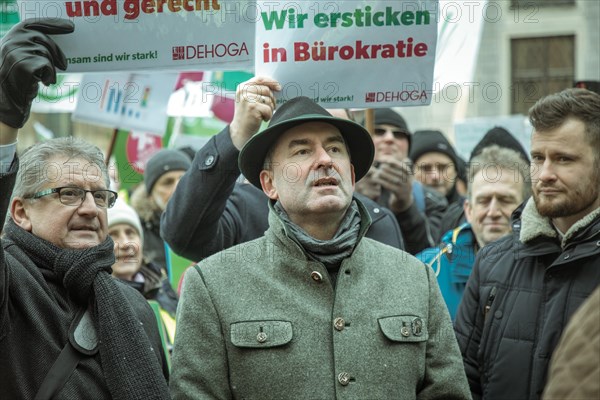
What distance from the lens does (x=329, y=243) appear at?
3486 millimetres

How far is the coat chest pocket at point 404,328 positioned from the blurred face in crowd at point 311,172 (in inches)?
16.9

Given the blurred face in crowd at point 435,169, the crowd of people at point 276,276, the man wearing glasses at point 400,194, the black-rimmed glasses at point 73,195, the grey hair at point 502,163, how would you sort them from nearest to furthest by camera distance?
the crowd of people at point 276,276
the black-rimmed glasses at point 73,195
the grey hair at point 502,163
the man wearing glasses at point 400,194
the blurred face in crowd at point 435,169

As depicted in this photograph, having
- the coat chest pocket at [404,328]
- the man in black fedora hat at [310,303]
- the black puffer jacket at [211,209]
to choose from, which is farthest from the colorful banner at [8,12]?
the coat chest pocket at [404,328]

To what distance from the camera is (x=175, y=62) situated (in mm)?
3908

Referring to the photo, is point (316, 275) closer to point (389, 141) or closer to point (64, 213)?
point (64, 213)

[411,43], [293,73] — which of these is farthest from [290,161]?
[411,43]

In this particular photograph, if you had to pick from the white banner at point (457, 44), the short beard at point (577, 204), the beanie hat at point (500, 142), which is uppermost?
the white banner at point (457, 44)

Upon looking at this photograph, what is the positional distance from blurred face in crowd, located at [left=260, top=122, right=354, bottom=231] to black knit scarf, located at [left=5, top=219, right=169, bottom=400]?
26.9 inches

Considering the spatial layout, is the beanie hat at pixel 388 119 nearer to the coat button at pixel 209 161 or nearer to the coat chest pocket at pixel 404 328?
the coat button at pixel 209 161

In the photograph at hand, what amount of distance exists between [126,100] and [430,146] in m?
2.31

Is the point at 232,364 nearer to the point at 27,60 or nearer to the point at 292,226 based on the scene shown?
the point at 292,226

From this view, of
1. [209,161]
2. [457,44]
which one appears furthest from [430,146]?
[209,161]

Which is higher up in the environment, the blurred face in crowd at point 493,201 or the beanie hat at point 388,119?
the beanie hat at point 388,119

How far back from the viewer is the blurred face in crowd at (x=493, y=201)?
200 inches
